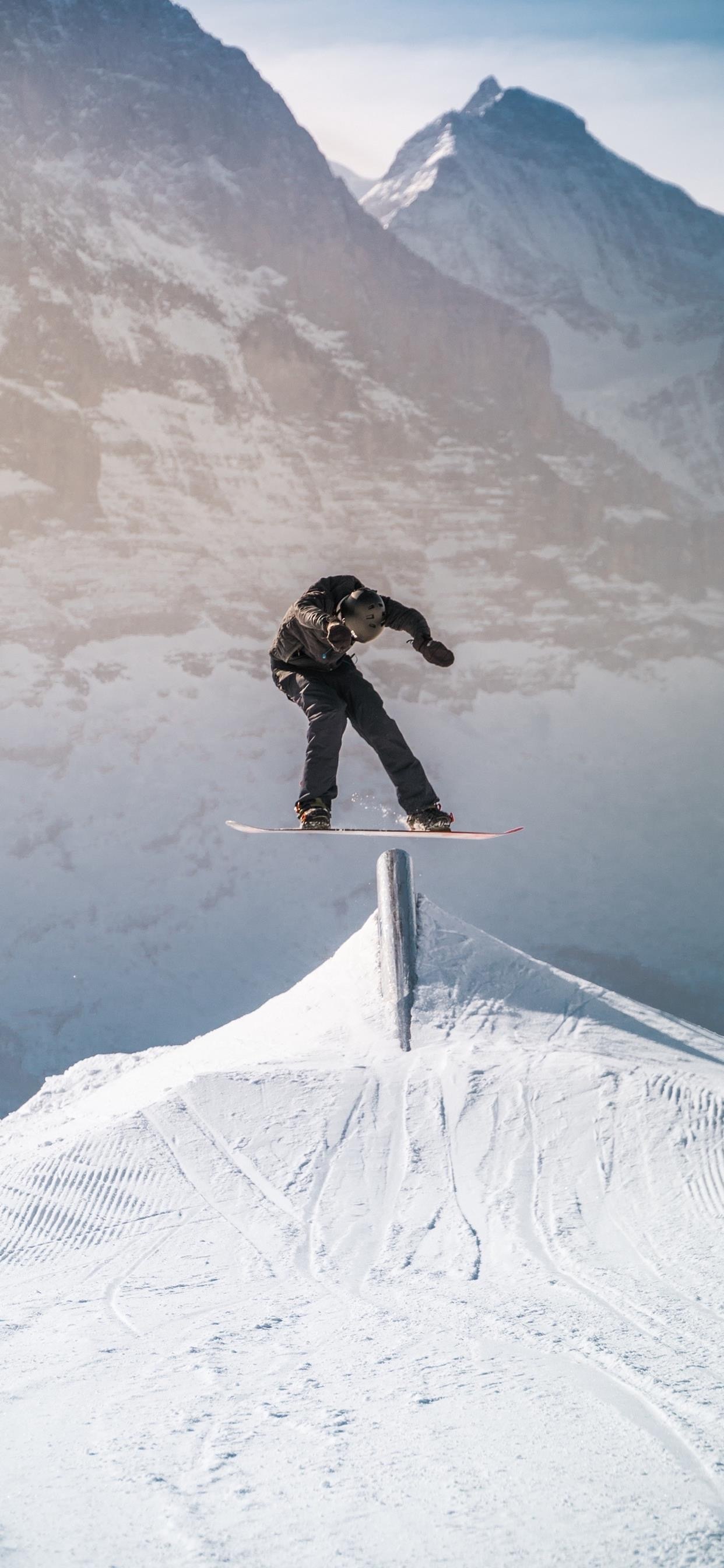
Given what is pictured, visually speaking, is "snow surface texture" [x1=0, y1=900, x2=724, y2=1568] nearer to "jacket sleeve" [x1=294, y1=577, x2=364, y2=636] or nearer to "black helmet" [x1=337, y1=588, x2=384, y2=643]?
"black helmet" [x1=337, y1=588, x2=384, y2=643]

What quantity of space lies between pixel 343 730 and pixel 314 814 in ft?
2.15

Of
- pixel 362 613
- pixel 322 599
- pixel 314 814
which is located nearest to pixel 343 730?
pixel 314 814

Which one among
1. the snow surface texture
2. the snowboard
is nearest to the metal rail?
the snow surface texture

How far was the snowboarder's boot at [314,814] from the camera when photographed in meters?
8.39

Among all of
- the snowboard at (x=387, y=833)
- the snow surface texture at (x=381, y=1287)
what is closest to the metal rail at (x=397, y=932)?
the snow surface texture at (x=381, y=1287)

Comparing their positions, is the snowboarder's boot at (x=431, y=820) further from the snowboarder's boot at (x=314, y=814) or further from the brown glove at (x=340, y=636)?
the brown glove at (x=340, y=636)

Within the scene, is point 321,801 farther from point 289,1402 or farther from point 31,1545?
point 31,1545

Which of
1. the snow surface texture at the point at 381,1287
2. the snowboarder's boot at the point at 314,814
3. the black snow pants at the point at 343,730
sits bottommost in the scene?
the snow surface texture at the point at 381,1287

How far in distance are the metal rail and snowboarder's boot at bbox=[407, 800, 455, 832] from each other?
698cm

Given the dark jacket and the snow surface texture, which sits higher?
the dark jacket

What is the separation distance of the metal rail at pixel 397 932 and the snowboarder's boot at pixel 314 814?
716 centimetres

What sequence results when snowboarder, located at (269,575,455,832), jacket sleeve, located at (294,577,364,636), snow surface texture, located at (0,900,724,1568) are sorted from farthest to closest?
snowboarder, located at (269,575,455,832), jacket sleeve, located at (294,577,364,636), snow surface texture, located at (0,900,724,1568)

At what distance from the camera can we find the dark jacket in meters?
7.42

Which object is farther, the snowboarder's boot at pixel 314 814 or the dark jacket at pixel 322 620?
the snowboarder's boot at pixel 314 814
